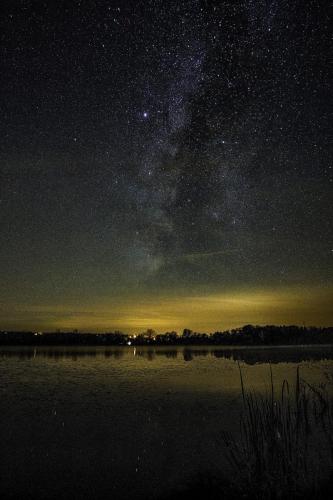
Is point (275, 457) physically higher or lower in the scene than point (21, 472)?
higher

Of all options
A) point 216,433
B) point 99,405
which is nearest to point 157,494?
point 216,433

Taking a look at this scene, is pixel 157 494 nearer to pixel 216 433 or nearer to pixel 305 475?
pixel 305 475

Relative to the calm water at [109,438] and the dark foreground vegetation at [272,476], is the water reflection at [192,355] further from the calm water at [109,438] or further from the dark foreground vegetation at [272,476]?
the dark foreground vegetation at [272,476]

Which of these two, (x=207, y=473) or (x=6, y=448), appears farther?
(x=6, y=448)

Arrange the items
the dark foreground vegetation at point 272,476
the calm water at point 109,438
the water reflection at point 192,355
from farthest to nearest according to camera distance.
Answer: the water reflection at point 192,355, the calm water at point 109,438, the dark foreground vegetation at point 272,476

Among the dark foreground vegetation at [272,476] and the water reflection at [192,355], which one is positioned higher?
the water reflection at [192,355]

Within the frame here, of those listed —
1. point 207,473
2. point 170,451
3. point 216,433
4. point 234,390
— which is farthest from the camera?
point 234,390

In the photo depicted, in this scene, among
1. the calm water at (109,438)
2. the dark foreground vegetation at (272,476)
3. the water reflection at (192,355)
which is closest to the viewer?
the dark foreground vegetation at (272,476)

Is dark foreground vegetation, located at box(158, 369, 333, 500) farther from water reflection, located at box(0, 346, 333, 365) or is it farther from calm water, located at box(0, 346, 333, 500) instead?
water reflection, located at box(0, 346, 333, 365)

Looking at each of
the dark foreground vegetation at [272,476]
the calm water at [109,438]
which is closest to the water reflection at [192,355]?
the calm water at [109,438]

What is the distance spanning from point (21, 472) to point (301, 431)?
36.5 ft

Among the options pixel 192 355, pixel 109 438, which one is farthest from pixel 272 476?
pixel 192 355

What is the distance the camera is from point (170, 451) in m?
15.8

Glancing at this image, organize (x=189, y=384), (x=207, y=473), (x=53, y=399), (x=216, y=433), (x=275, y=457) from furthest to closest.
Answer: (x=189, y=384) → (x=53, y=399) → (x=216, y=433) → (x=207, y=473) → (x=275, y=457)
